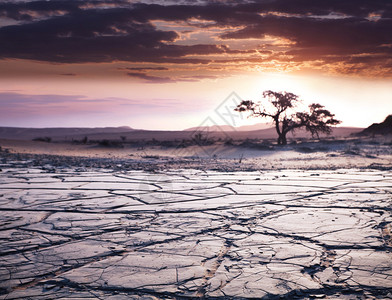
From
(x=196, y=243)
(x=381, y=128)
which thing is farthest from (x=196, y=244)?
(x=381, y=128)

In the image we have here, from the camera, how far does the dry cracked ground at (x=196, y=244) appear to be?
8.28 ft

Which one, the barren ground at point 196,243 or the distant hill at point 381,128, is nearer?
the barren ground at point 196,243

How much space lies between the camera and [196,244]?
11.1 ft

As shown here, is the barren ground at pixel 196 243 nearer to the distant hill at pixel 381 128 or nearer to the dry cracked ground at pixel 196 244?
the dry cracked ground at pixel 196 244

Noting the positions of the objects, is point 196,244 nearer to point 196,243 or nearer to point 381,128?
point 196,243

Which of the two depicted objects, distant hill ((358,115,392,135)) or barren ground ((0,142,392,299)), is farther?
distant hill ((358,115,392,135))

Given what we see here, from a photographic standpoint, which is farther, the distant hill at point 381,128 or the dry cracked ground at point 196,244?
the distant hill at point 381,128

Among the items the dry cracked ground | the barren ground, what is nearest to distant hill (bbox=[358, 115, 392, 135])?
the barren ground

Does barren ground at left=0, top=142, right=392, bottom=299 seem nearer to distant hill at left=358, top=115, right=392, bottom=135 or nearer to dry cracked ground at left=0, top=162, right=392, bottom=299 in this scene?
dry cracked ground at left=0, top=162, right=392, bottom=299

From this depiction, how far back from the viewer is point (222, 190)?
20.5 ft

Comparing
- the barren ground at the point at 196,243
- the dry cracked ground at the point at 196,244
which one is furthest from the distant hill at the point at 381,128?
the dry cracked ground at the point at 196,244

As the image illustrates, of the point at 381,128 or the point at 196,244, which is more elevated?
the point at 381,128

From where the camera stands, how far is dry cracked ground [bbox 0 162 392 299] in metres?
2.52

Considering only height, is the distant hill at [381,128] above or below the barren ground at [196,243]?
above
